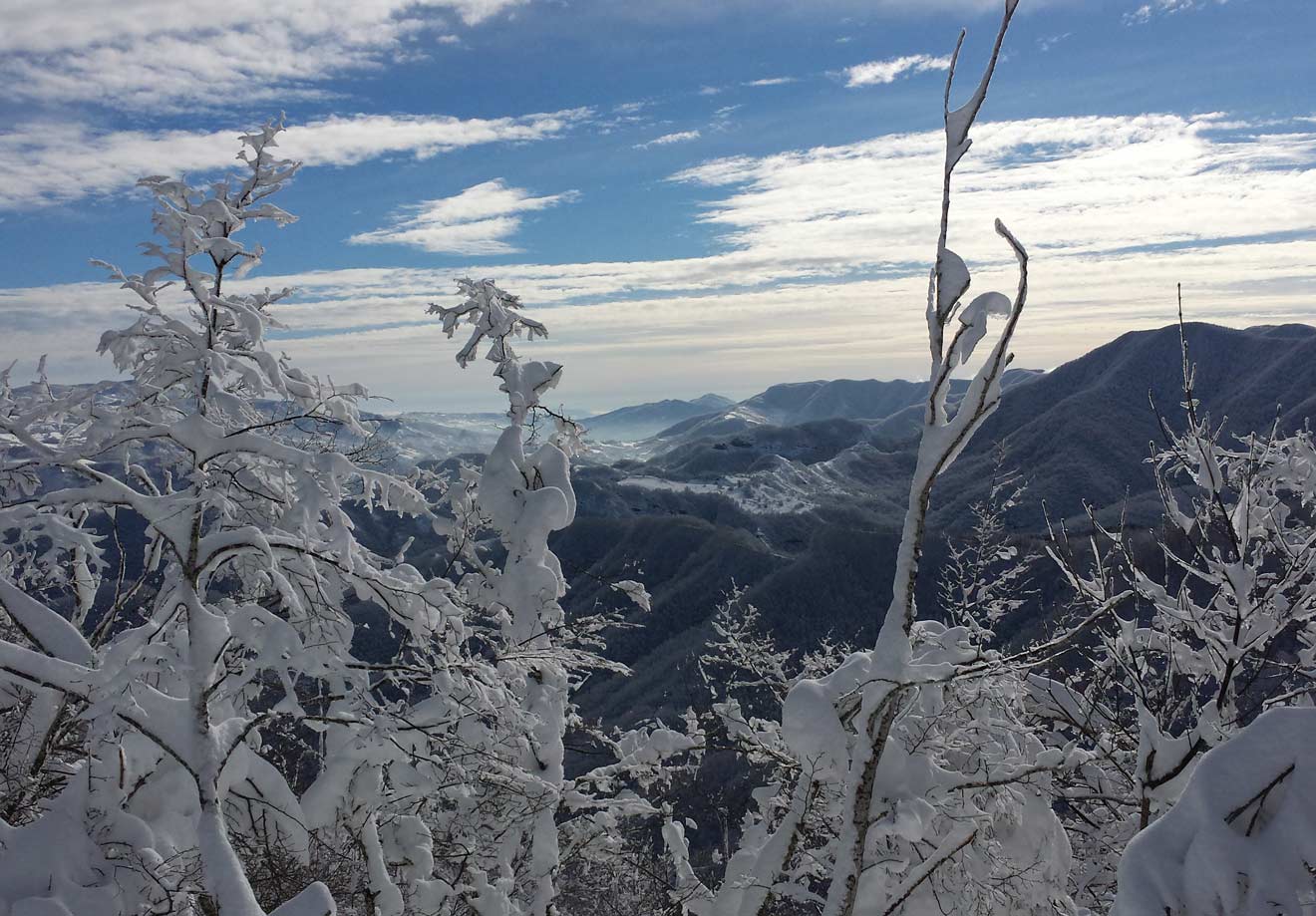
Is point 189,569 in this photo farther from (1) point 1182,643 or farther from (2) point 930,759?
(1) point 1182,643

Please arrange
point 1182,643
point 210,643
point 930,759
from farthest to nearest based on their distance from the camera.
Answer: point 1182,643
point 930,759
point 210,643

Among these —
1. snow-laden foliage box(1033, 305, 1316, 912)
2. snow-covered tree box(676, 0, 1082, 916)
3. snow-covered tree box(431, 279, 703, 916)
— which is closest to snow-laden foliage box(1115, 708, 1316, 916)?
snow-covered tree box(676, 0, 1082, 916)

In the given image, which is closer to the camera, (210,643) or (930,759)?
(210,643)

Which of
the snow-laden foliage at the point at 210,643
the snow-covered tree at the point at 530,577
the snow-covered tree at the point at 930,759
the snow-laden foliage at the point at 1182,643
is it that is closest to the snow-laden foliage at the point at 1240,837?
the snow-covered tree at the point at 930,759

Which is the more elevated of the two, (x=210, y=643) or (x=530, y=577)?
(x=210, y=643)

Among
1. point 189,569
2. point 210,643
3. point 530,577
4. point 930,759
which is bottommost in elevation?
point 930,759

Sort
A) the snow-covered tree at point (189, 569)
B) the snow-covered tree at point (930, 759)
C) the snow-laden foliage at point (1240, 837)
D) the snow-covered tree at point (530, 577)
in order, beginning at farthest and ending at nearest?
the snow-covered tree at point (530, 577) → the snow-covered tree at point (189, 569) → the snow-covered tree at point (930, 759) → the snow-laden foliage at point (1240, 837)

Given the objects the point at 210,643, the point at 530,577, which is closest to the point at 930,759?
the point at 530,577

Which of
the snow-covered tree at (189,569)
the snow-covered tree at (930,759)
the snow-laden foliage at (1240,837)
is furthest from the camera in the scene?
the snow-covered tree at (189,569)

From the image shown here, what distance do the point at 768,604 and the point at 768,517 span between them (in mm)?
58149

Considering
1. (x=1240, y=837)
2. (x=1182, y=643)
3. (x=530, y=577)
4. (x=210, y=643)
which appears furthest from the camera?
(x=530, y=577)

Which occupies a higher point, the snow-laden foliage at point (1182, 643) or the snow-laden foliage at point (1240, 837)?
the snow-laden foliage at point (1240, 837)

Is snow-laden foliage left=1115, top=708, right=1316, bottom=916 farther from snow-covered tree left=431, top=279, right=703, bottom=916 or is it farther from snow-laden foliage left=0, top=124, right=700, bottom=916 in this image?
snow-covered tree left=431, top=279, right=703, bottom=916

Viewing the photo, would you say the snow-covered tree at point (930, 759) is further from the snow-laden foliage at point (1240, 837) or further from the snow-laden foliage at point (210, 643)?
the snow-laden foliage at point (210, 643)
